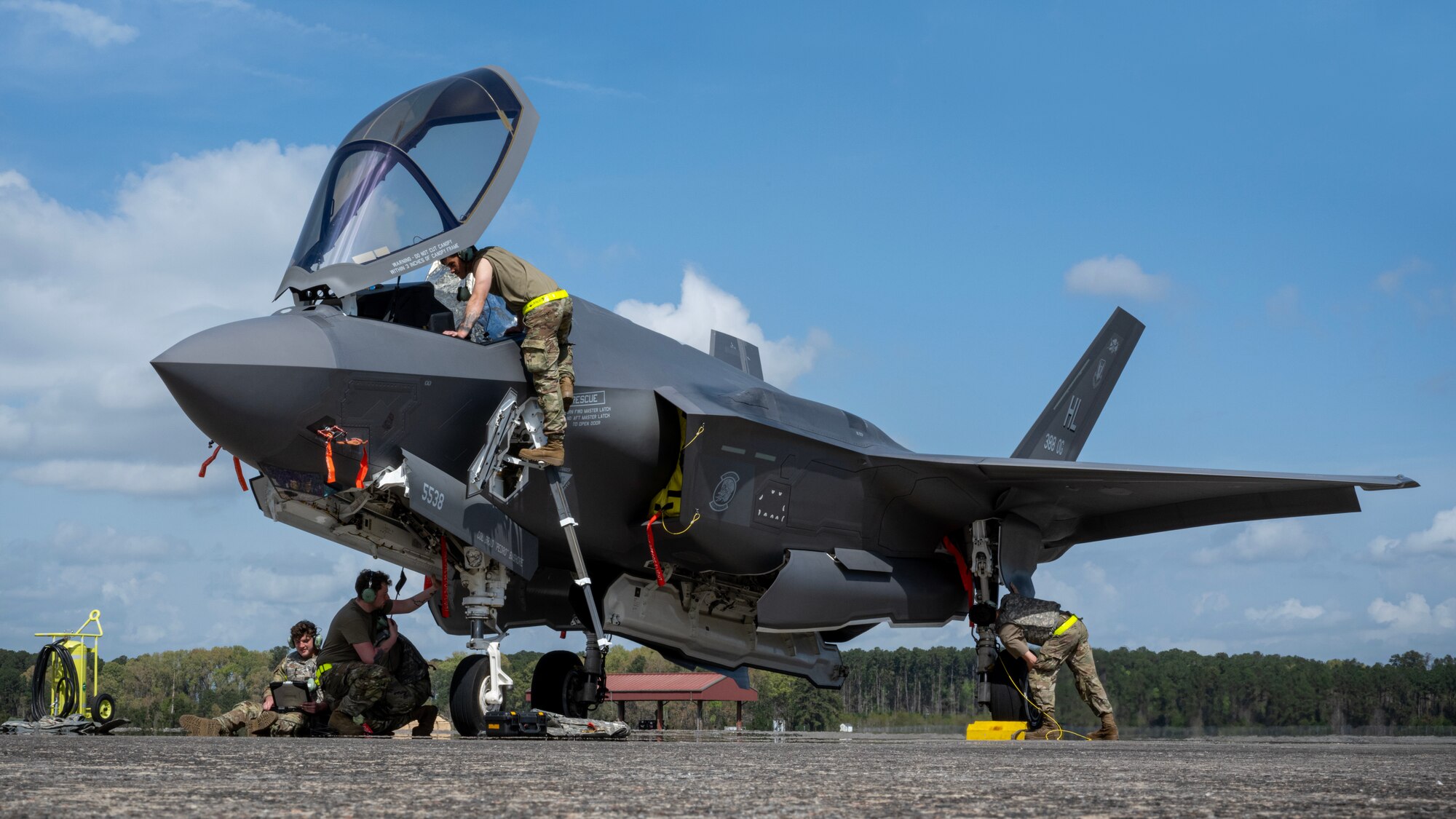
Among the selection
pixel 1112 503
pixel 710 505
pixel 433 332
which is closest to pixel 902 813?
pixel 433 332

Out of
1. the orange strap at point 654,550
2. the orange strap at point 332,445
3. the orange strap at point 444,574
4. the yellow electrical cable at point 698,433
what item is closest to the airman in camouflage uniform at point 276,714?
the orange strap at point 444,574

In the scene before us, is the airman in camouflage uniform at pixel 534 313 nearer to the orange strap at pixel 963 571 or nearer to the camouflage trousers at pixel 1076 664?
the camouflage trousers at pixel 1076 664

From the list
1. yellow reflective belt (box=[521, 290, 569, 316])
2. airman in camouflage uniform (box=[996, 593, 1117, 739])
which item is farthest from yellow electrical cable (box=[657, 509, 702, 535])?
airman in camouflage uniform (box=[996, 593, 1117, 739])

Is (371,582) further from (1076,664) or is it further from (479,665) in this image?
(1076,664)

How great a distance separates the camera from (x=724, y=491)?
8.89 metres

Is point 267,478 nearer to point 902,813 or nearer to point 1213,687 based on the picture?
point 902,813

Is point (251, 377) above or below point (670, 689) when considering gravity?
above

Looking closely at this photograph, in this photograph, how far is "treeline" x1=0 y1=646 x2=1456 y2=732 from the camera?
1780 cm

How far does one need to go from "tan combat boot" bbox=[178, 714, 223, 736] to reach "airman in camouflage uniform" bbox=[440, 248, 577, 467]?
8.43 feet

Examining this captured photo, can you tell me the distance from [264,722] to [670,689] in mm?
10111

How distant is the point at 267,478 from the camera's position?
7547 millimetres

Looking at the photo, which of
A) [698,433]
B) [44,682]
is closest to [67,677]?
[44,682]

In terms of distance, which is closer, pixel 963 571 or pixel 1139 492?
pixel 1139 492

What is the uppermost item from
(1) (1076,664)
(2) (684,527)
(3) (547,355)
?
(3) (547,355)
